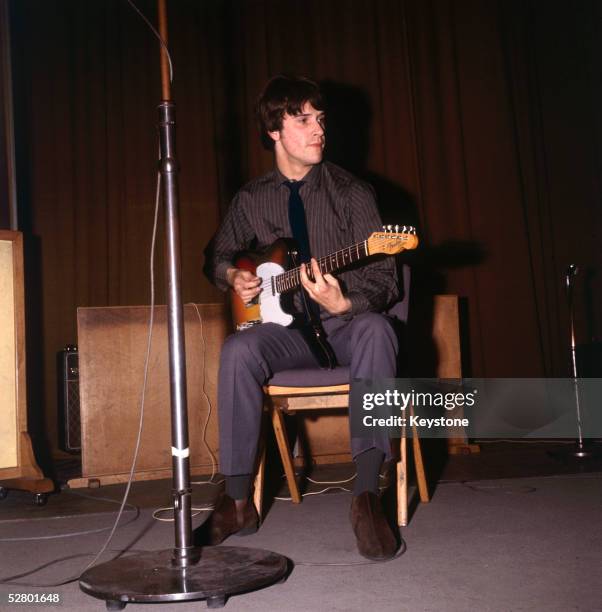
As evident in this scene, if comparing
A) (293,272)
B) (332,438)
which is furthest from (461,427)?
(293,272)

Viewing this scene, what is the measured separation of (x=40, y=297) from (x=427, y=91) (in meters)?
2.43

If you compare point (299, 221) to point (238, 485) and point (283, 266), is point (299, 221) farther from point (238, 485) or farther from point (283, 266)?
point (238, 485)

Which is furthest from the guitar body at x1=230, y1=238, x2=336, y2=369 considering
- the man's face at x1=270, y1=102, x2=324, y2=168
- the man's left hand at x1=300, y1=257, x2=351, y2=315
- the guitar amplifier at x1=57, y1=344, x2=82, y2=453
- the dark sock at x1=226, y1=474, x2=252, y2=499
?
the guitar amplifier at x1=57, y1=344, x2=82, y2=453

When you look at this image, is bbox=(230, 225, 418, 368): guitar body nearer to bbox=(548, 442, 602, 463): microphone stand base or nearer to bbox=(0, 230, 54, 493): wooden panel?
bbox=(0, 230, 54, 493): wooden panel

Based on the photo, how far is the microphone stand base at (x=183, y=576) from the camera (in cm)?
136

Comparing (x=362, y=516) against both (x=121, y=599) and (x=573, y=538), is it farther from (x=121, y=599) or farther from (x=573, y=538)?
(x=121, y=599)

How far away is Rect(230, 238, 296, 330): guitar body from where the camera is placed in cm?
218

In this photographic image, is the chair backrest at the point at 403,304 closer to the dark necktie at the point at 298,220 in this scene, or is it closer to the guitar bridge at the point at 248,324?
the dark necktie at the point at 298,220

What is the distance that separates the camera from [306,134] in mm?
2312

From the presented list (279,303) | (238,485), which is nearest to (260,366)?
(279,303)

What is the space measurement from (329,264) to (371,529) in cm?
68

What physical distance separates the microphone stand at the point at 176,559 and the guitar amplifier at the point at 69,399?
85.0 inches

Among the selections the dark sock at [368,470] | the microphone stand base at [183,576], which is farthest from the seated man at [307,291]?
the microphone stand base at [183,576]

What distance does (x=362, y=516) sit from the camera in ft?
5.74
